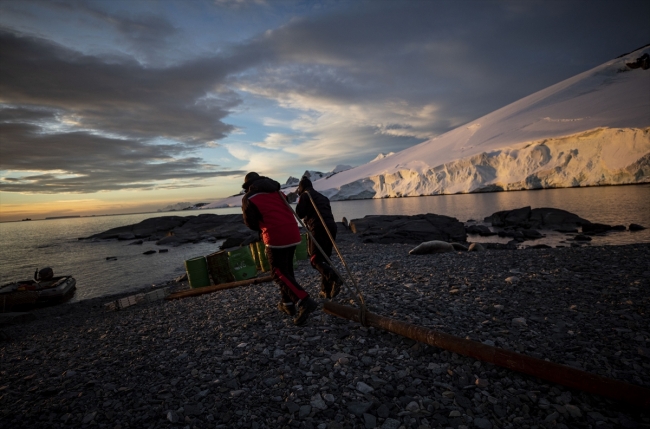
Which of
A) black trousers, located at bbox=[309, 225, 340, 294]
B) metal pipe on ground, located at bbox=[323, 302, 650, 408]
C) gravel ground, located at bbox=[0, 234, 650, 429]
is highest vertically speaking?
black trousers, located at bbox=[309, 225, 340, 294]

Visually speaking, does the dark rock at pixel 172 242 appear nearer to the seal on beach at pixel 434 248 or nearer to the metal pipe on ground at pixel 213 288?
the metal pipe on ground at pixel 213 288

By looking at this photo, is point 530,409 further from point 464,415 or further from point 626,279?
point 626,279

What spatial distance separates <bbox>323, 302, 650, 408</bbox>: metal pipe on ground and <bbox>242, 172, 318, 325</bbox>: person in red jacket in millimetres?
1561

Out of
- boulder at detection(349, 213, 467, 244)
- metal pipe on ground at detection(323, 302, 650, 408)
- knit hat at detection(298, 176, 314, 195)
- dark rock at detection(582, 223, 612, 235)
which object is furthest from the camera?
boulder at detection(349, 213, 467, 244)

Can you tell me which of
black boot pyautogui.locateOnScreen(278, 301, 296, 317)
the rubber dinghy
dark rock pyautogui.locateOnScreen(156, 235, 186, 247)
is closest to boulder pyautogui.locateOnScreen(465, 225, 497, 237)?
black boot pyautogui.locateOnScreen(278, 301, 296, 317)

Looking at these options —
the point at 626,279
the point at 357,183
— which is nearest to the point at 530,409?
the point at 626,279

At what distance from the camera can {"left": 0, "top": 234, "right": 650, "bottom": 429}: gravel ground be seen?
316cm

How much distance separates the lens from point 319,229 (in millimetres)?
7250

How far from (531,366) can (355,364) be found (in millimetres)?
2042

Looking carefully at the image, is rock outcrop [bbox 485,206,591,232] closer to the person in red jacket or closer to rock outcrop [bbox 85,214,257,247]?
the person in red jacket

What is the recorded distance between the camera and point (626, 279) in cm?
664

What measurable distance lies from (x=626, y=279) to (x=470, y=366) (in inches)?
223

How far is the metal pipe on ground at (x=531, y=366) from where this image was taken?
2.79 metres

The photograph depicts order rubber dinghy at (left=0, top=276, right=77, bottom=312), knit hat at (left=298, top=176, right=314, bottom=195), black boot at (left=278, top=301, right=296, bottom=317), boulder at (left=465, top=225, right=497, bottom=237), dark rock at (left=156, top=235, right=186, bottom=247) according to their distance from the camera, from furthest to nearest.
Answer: dark rock at (left=156, top=235, right=186, bottom=247) → boulder at (left=465, top=225, right=497, bottom=237) → rubber dinghy at (left=0, top=276, right=77, bottom=312) → knit hat at (left=298, top=176, right=314, bottom=195) → black boot at (left=278, top=301, right=296, bottom=317)
